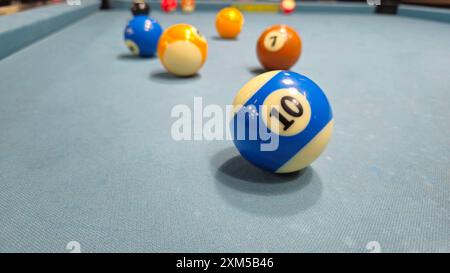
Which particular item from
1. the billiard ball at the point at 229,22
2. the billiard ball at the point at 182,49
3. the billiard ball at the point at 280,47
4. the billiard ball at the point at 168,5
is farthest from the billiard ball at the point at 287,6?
the billiard ball at the point at 182,49

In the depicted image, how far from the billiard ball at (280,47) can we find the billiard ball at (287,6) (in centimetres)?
596

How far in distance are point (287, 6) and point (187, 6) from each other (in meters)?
2.51

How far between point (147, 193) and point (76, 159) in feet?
1.78

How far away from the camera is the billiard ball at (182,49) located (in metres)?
3.08

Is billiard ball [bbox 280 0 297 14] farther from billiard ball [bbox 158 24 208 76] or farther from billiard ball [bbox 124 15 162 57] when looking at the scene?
billiard ball [bbox 158 24 208 76]

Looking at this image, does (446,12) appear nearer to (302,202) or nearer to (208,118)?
(208,118)

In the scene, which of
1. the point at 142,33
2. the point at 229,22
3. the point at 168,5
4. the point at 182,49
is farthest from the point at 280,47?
the point at 168,5

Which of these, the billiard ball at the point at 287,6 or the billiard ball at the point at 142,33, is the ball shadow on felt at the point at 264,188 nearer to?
A: the billiard ball at the point at 142,33

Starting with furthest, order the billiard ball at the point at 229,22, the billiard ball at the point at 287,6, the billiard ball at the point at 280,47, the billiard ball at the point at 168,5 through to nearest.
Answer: the billiard ball at the point at 287,6, the billiard ball at the point at 168,5, the billiard ball at the point at 229,22, the billiard ball at the point at 280,47

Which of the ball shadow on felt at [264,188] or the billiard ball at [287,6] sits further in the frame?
the billiard ball at [287,6]

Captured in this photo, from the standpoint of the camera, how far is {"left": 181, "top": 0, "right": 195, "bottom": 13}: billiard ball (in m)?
8.50

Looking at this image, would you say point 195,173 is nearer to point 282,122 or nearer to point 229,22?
point 282,122

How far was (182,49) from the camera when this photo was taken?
3098 mm
